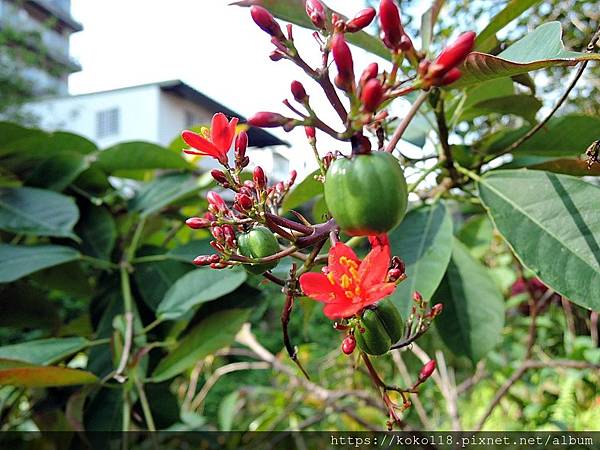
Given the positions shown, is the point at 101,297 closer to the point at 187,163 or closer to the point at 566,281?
the point at 187,163

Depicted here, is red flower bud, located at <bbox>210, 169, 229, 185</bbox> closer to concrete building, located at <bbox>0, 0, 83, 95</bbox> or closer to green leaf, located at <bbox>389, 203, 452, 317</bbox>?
green leaf, located at <bbox>389, 203, 452, 317</bbox>

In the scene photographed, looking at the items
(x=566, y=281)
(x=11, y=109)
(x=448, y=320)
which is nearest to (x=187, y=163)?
(x=448, y=320)

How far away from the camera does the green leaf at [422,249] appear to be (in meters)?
0.55

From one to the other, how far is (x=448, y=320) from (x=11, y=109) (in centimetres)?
1256

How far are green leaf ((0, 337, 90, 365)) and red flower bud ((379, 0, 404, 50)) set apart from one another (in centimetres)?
58

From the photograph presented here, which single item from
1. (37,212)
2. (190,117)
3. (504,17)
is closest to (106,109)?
(190,117)

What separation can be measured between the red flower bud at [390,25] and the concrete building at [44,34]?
1319 centimetres

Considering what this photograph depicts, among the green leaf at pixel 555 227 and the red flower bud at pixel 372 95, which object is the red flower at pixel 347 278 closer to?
the red flower bud at pixel 372 95

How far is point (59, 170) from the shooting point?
2.98 ft

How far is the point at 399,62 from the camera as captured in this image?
0.96 feet

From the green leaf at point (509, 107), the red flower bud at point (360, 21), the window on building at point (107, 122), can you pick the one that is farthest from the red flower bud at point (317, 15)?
the window on building at point (107, 122)

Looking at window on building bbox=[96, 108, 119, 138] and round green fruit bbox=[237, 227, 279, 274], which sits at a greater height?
window on building bbox=[96, 108, 119, 138]

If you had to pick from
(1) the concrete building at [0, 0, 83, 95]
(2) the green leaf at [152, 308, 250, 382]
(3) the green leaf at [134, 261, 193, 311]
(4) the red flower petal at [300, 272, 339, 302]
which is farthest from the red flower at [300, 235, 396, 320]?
(1) the concrete building at [0, 0, 83, 95]

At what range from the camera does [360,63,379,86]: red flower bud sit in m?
0.28
